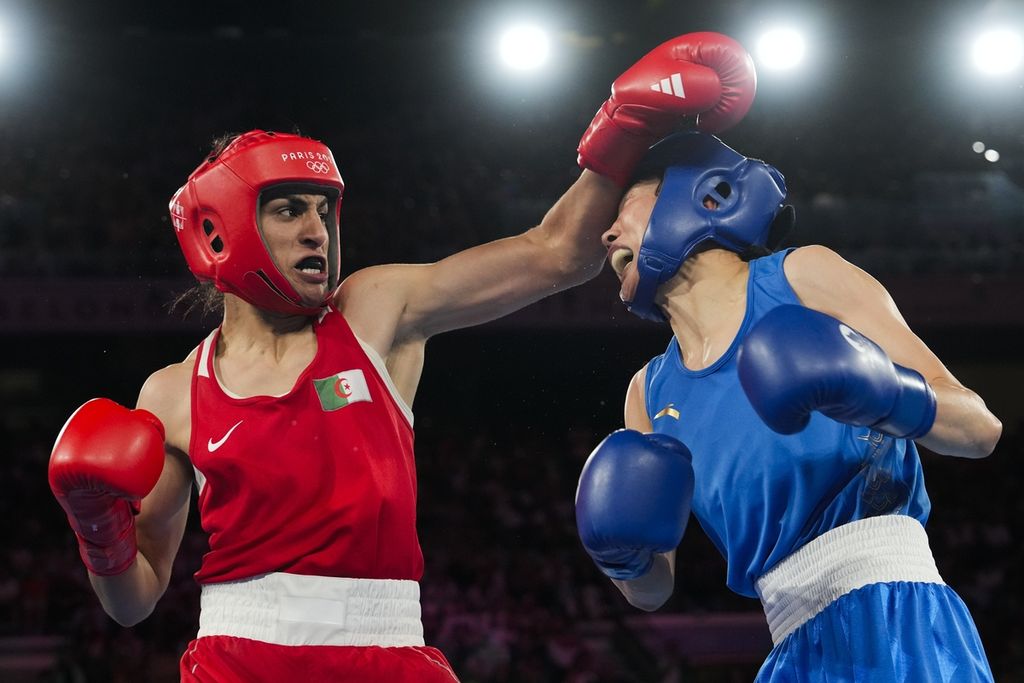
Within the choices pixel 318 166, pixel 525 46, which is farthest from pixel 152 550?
pixel 525 46

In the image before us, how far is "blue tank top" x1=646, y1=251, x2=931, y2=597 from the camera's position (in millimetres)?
2307

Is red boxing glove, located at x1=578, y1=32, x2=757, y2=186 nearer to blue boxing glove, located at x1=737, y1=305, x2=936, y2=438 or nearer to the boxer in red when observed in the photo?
the boxer in red

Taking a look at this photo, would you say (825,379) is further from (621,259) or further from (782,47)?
(782,47)

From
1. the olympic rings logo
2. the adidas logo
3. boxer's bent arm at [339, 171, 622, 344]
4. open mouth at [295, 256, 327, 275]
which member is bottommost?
boxer's bent arm at [339, 171, 622, 344]

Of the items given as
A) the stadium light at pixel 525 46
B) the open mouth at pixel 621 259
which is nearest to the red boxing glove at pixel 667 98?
the open mouth at pixel 621 259

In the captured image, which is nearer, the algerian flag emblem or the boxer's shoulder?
the algerian flag emblem

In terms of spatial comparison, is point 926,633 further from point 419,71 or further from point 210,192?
point 419,71

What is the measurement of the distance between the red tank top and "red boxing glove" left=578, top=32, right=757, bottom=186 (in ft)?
2.65

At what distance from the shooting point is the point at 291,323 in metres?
2.98

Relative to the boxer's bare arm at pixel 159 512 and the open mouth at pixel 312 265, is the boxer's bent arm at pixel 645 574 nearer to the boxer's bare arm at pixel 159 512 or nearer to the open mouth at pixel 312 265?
the open mouth at pixel 312 265

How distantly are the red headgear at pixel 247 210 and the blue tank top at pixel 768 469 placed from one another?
1026 millimetres

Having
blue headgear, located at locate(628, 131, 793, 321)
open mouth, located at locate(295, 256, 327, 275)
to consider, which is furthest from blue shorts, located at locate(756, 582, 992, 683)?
open mouth, located at locate(295, 256, 327, 275)

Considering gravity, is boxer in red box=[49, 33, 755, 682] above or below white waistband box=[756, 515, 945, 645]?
above

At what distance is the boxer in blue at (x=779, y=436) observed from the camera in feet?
6.78
